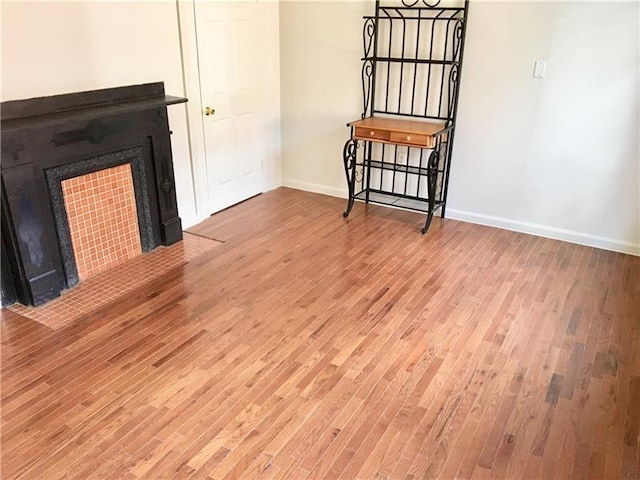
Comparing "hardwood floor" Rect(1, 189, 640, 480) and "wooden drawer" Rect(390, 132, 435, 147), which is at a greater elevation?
"wooden drawer" Rect(390, 132, 435, 147)

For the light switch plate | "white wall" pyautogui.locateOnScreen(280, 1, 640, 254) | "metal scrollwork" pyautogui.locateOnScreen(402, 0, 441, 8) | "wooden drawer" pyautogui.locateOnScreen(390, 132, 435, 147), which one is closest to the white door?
"white wall" pyautogui.locateOnScreen(280, 1, 640, 254)

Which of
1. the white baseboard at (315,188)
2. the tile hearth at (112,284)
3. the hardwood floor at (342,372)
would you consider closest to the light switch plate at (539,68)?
the hardwood floor at (342,372)

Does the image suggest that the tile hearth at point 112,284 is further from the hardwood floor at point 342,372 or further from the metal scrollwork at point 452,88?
the metal scrollwork at point 452,88

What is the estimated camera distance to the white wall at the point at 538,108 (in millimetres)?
3520

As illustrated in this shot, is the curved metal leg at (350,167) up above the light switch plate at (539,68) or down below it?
below

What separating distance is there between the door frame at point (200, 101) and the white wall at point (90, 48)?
0.08 metres

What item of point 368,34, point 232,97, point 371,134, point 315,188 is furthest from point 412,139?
point 232,97

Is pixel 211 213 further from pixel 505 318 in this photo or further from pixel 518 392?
pixel 518 392

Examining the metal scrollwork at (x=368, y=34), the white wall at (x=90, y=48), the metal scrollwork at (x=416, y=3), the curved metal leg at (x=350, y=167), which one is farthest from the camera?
the curved metal leg at (x=350, y=167)

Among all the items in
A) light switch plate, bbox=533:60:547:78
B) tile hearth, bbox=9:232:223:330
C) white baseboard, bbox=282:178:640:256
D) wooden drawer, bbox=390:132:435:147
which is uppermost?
light switch plate, bbox=533:60:547:78

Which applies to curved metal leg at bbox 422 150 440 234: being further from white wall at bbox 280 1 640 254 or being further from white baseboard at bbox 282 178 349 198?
white baseboard at bbox 282 178 349 198

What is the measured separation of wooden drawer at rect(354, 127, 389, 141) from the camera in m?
4.05

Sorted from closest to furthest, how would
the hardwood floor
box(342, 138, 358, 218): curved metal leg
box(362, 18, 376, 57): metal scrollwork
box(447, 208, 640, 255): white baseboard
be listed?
the hardwood floor
box(447, 208, 640, 255): white baseboard
box(362, 18, 376, 57): metal scrollwork
box(342, 138, 358, 218): curved metal leg

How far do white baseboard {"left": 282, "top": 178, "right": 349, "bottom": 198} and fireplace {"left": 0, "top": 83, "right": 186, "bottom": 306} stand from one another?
1.64m
